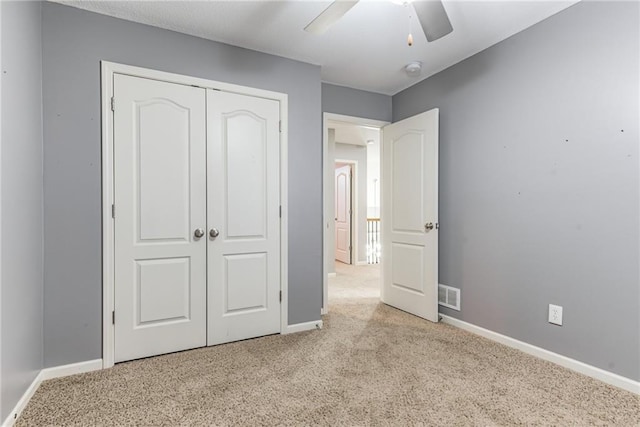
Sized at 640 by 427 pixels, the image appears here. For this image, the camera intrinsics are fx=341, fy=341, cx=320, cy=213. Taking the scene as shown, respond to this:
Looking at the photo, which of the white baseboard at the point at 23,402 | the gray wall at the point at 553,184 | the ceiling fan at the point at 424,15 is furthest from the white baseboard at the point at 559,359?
the white baseboard at the point at 23,402

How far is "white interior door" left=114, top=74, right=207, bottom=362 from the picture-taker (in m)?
2.31

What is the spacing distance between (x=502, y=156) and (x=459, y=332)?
1496 mm

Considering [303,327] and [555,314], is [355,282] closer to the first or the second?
[303,327]

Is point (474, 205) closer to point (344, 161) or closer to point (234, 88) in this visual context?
point (234, 88)

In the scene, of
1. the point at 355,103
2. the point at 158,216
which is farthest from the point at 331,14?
the point at 355,103

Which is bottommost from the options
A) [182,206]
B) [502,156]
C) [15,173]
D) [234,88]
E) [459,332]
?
[459,332]

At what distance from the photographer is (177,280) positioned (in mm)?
2480

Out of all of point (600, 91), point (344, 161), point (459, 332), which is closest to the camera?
point (600, 91)

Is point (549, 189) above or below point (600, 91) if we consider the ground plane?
below

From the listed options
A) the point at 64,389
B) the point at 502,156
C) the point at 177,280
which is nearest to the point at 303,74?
the point at 502,156

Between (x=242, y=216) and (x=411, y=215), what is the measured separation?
166 cm

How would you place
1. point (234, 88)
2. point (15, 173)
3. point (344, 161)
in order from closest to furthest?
point (15, 173)
point (234, 88)
point (344, 161)

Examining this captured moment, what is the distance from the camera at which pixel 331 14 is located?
1754mm

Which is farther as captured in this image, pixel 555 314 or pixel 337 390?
pixel 555 314
